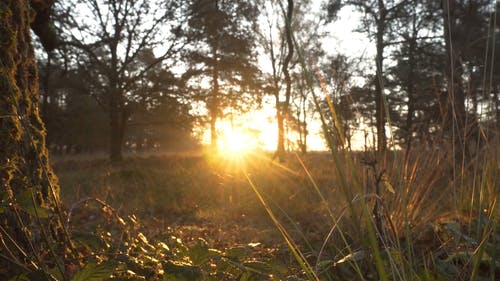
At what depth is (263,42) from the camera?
64.0 ft

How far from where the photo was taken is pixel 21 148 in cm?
159

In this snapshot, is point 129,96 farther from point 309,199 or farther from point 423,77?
point 423,77

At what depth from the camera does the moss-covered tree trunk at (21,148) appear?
4.53 ft

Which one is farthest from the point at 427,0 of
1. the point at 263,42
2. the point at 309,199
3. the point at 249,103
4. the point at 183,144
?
the point at 183,144

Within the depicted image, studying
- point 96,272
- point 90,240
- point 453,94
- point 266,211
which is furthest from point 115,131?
point 96,272

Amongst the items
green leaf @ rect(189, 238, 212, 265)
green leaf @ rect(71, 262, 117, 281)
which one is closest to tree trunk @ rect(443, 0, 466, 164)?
green leaf @ rect(189, 238, 212, 265)

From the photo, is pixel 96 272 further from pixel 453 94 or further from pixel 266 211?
pixel 266 211

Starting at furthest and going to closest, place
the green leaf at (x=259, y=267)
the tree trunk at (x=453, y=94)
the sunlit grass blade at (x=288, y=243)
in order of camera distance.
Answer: the tree trunk at (x=453, y=94) < the green leaf at (x=259, y=267) < the sunlit grass blade at (x=288, y=243)

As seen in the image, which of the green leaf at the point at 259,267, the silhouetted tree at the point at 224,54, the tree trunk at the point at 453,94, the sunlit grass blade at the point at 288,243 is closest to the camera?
the sunlit grass blade at the point at 288,243

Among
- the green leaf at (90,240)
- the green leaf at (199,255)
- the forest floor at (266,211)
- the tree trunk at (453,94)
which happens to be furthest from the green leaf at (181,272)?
the tree trunk at (453,94)

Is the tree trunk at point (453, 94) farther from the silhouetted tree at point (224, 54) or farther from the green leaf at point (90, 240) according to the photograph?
the silhouetted tree at point (224, 54)

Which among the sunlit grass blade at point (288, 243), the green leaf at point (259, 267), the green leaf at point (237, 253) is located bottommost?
the green leaf at point (259, 267)

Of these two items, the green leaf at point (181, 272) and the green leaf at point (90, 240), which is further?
the green leaf at point (90, 240)

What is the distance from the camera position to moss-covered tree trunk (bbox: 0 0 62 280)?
4.53ft
